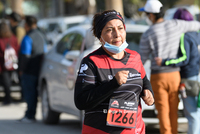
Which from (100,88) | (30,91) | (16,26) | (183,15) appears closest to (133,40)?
(183,15)

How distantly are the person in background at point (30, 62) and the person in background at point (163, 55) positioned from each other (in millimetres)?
3558

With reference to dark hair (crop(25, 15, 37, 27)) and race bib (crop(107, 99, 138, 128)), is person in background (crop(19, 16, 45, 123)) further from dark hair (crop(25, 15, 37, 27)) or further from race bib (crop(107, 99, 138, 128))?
race bib (crop(107, 99, 138, 128))

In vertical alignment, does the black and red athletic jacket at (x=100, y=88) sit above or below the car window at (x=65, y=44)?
below

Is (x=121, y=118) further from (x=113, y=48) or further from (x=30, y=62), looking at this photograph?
(x=30, y=62)

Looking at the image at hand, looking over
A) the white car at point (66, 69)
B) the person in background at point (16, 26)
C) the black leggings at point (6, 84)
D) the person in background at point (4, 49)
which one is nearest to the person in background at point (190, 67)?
the white car at point (66, 69)

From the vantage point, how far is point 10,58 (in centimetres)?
1097

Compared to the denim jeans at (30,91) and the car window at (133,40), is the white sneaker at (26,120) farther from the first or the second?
the car window at (133,40)

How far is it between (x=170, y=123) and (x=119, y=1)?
5675 mm

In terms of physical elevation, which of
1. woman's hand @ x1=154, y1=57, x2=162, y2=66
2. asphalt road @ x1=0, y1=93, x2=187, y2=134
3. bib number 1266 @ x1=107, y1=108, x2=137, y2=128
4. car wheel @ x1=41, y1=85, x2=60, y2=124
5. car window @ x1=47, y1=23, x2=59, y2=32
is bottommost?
asphalt road @ x1=0, y1=93, x2=187, y2=134

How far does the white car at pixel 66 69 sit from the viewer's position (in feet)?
21.7

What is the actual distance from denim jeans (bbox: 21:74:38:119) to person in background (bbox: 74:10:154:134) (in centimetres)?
547

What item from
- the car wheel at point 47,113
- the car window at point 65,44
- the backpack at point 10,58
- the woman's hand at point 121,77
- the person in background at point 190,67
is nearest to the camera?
the woman's hand at point 121,77

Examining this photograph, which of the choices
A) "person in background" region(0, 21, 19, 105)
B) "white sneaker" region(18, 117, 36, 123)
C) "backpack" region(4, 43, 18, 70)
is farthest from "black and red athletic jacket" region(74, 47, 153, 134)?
"person in background" region(0, 21, 19, 105)

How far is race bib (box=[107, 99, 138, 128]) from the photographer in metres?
3.23
